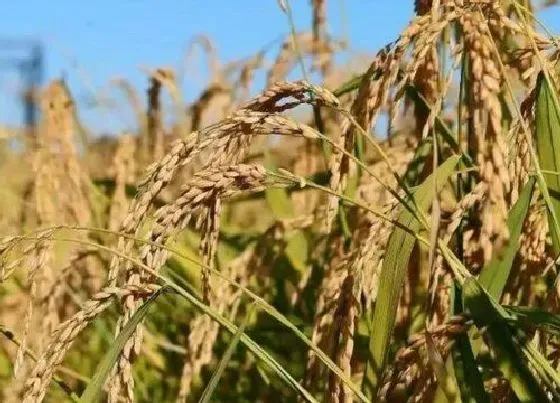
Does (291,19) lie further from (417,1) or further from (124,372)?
(124,372)

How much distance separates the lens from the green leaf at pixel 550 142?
87cm

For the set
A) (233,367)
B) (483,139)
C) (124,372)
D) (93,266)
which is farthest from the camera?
(93,266)

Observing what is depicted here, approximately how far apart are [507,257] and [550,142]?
107 millimetres

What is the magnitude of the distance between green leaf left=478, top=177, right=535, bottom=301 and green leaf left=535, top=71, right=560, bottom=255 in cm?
2

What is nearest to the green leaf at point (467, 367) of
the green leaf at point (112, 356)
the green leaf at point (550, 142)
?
the green leaf at point (550, 142)

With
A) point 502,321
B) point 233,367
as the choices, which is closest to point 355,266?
Result: point 502,321

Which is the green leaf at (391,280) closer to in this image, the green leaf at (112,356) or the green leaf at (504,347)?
the green leaf at (504,347)

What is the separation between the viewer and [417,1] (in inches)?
42.6

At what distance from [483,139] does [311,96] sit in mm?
219

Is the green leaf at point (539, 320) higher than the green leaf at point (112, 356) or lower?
higher

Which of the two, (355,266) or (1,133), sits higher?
(1,133)

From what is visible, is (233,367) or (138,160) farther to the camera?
(138,160)

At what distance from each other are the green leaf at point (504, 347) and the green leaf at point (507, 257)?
0.36 ft

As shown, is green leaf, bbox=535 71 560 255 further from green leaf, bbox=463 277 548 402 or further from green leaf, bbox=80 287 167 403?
green leaf, bbox=80 287 167 403
